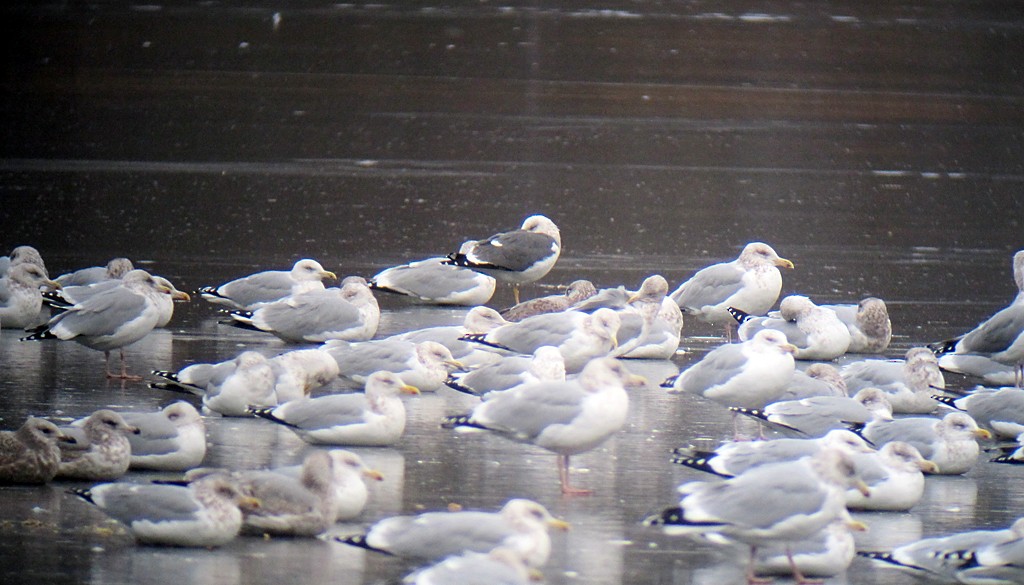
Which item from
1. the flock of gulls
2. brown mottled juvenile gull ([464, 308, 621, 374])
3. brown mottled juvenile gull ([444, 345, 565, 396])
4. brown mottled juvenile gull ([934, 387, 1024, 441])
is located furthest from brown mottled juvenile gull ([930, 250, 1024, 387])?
brown mottled juvenile gull ([444, 345, 565, 396])

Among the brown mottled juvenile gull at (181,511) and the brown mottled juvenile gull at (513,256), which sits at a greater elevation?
the brown mottled juvenile gull at (513,256)

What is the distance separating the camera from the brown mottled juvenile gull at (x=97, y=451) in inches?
288

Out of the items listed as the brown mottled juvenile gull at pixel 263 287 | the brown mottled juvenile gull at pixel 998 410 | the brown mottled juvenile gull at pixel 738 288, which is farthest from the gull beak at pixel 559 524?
the brown mottled juvenile gull at pixel 263 287

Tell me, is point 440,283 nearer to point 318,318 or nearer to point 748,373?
point 318,318

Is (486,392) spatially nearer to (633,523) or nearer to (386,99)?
(633,523)

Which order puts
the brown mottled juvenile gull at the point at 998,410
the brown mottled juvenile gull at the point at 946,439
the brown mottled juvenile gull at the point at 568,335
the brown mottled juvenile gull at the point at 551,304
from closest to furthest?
the brown mottled juvenile gull at the point at 946,439 → the brown mottled juvenile gull at the point at 998,410 → the brown mottled juvenile gull at the point at 568,335 → the brown mottled juvenile gull at the point at 551,304

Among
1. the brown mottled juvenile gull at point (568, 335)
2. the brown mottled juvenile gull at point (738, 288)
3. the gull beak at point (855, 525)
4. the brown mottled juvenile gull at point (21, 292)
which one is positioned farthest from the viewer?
the brown mottled juvenile gull at point (738, 288)

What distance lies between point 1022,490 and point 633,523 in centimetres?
230

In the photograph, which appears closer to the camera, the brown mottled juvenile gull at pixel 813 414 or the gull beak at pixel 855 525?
the gull beak at pixel 855 525

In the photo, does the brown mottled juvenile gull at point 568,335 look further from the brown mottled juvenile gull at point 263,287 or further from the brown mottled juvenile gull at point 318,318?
the brown mottled juvenile gull at point 263,287

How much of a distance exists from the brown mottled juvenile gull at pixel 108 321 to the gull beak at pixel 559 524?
4066 millimetres

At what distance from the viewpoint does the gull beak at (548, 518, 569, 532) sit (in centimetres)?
627

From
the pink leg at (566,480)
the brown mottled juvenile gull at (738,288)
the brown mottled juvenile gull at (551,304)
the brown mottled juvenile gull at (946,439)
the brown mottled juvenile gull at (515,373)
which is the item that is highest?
the brown mottled juvenile gull at (738,288)

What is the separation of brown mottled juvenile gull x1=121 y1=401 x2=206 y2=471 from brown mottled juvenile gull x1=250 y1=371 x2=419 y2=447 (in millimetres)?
765
